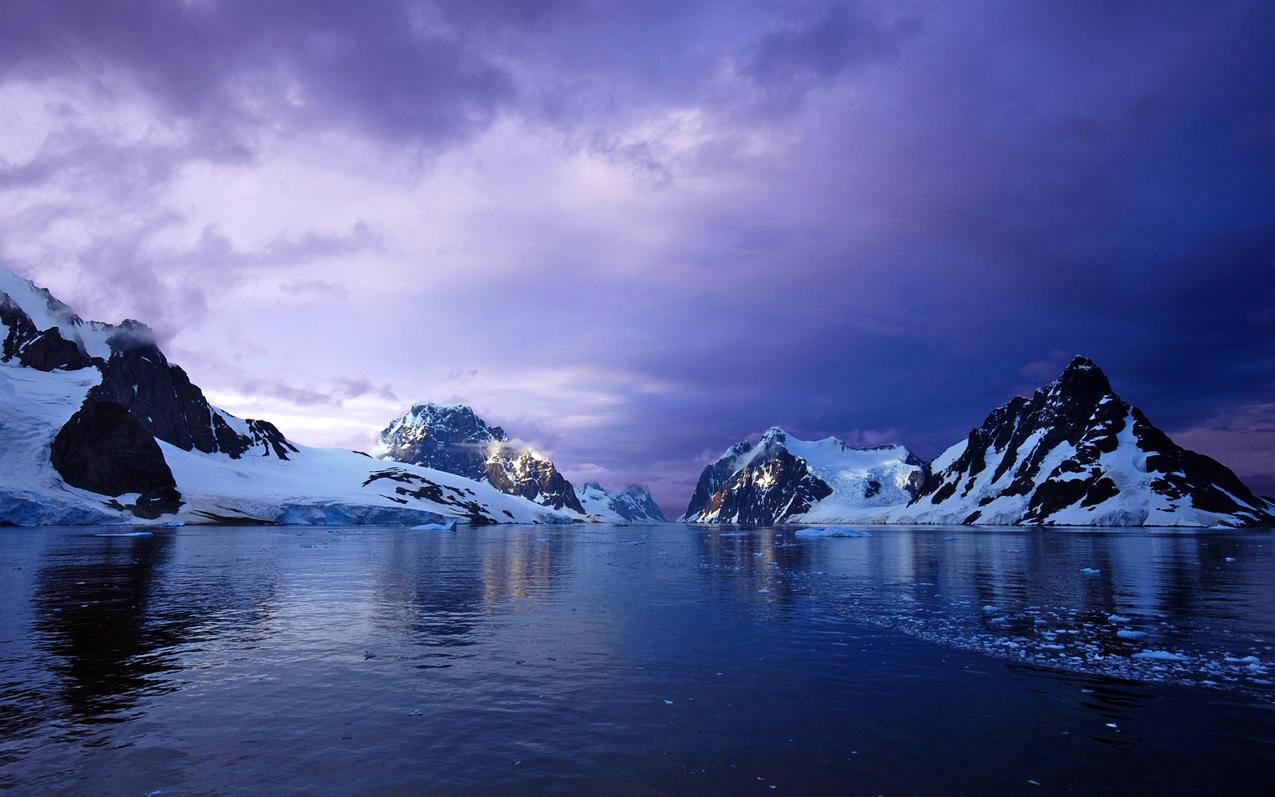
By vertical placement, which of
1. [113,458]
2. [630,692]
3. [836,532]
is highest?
[113,458]

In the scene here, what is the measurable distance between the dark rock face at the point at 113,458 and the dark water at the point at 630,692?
142532 millimetres

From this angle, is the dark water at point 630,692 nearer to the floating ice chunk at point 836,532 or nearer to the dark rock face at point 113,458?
the floating ice chunk at point 836,532

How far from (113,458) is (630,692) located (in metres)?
183

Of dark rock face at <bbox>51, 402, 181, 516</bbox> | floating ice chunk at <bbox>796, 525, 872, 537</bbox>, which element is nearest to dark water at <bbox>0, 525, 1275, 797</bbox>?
floating ice chunk at <bbox>796, 525, 872, 537</bbox>

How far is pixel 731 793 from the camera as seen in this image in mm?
11547

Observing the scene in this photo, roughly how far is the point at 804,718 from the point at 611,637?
37.2 feet

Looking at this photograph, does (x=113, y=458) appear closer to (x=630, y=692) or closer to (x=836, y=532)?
(x=836, y=532)

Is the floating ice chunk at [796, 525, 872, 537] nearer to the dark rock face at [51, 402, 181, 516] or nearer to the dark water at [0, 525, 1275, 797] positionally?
the dark water at [0, 525, 1275, 797]

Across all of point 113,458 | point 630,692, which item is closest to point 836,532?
point 630,692

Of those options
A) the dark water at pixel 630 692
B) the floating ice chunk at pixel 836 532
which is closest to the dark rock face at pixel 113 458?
the dark water at pixel 630 692

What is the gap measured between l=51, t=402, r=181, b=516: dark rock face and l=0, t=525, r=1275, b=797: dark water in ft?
468

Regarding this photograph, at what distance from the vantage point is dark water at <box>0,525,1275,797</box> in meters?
12.5

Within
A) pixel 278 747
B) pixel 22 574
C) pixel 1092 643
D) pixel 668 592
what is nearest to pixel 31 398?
pixel 22 574

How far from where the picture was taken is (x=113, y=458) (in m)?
156
